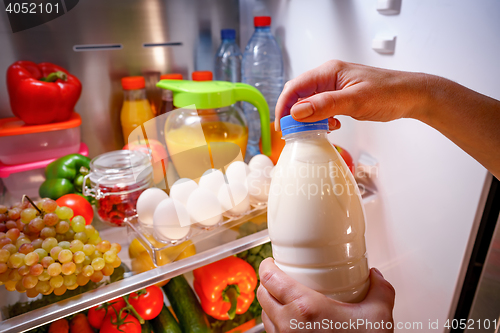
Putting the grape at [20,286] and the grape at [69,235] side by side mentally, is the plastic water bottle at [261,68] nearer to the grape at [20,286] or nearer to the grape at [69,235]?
the grape at [69,235]

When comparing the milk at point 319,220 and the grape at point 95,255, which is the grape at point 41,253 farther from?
the milk at point 319,220

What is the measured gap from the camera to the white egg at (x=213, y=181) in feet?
2.69

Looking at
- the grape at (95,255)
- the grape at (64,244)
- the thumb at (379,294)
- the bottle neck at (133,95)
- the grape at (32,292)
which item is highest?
the bottle neck at (133,95)

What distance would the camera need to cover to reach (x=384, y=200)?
3.07 ft

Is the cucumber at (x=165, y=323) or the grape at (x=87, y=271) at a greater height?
the grape at (x=87, y=271)

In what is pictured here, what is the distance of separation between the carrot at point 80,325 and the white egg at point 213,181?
16.9 inches

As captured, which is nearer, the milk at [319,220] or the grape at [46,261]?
the milk at [319,220]

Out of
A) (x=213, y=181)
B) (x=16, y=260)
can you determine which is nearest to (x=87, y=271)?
(x=16, y=260)

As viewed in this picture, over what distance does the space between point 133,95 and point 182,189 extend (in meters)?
0.49

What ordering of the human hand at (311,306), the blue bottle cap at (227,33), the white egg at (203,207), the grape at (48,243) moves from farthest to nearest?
1. the blue bottle cap at (227,33)
2. the white egg at (203,207)
3. the grape at (48,243)
4. the human hand at (311,306)

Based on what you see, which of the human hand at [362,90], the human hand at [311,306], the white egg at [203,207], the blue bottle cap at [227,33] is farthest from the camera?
the blue bottle cap at [227,33]

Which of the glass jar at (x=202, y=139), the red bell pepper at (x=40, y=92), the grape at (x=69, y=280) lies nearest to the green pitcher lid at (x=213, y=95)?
the glass jar at (x=202, y=139)

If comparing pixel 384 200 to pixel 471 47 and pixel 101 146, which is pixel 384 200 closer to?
pixel 471 47

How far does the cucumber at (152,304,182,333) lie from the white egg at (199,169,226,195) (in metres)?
0.38
